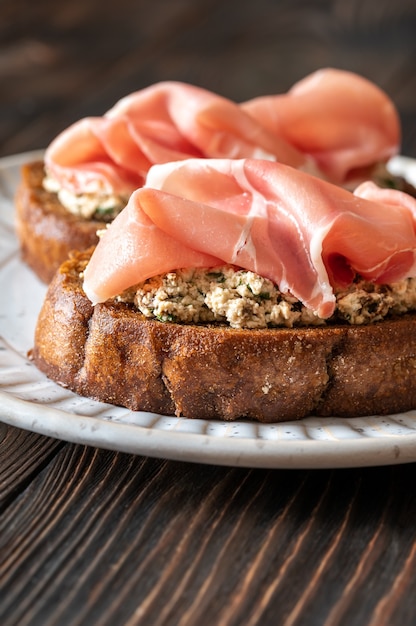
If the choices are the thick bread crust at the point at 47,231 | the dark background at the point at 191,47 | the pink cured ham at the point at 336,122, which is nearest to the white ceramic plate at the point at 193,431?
the thick bread crust at the point at 47,231

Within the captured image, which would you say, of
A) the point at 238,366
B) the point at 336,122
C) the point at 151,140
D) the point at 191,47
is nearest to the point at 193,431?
the point at 238,366

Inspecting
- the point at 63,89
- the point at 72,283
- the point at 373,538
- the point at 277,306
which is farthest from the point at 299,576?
the point at 63,89

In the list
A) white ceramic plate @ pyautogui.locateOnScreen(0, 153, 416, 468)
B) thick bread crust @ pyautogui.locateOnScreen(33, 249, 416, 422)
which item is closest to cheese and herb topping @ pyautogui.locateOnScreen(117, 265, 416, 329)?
thick bread crust @ pyautogui.locateOnScreen(33, 249, 416, 422)

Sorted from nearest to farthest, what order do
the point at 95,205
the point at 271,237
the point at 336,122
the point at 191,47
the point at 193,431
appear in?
the point at 193,431 → the point at 271,237 → the point at 95,205 → the point at 336,122 → the point at 191,47

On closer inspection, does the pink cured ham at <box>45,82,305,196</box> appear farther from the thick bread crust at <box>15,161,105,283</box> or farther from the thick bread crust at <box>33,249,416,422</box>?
the thick bread crust at <box>33,249,416,422</box>

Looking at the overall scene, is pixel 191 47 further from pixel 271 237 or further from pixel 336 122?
pixel 271 237

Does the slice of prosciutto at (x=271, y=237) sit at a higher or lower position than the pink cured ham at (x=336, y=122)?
higher

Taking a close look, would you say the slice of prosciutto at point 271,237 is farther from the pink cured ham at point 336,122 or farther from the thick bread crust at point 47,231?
the pink cured ham at point 336,122
